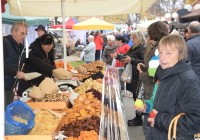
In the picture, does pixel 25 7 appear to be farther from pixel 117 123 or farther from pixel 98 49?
pixel 98 49

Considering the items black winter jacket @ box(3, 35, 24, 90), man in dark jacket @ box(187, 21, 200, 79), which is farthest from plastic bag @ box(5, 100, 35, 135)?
man in dark jacket @ box(187, 21, 200, 79)

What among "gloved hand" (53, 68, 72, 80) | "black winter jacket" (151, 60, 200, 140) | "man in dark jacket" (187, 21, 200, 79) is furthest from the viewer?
"gloved hand" (53, 68, 72, 80)

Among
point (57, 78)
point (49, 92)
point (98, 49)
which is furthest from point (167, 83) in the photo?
point (98, 49)

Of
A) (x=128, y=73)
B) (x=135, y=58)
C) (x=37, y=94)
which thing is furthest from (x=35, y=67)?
(x=135, y=58)

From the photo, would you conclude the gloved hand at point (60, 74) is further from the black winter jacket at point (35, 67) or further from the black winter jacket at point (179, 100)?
the black winter jacket at point (179, 100)

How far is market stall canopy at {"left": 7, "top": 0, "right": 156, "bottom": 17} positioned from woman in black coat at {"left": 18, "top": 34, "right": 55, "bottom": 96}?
6.84 feet

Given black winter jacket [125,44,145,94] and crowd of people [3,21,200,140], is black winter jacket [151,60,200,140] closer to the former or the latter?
crowd of people [3,21,200,140]

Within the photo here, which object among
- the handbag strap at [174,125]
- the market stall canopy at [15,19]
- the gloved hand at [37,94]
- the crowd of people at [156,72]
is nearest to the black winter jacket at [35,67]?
the crowd of people at [156,72]

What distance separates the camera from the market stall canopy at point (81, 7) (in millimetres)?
7903

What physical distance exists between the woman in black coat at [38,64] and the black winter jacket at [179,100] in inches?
120

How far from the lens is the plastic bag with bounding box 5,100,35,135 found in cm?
301

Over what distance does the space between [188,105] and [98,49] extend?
697 inches

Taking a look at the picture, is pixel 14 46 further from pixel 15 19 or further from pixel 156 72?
pixel 15 19

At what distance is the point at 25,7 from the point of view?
845 centimetres
